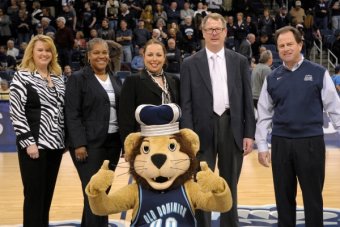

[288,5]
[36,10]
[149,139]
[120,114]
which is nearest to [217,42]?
[120,114]

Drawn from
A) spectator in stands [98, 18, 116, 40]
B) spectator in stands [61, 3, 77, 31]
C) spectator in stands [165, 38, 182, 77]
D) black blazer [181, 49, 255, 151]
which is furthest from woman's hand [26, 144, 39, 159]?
spectator in stands [61, 3, 77, 31]

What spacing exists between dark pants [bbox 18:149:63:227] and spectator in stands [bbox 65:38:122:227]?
0.16 m

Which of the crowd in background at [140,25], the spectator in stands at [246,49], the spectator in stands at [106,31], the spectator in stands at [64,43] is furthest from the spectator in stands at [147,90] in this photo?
the spectator in stands at [106,31]

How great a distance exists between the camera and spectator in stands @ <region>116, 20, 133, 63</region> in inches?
528

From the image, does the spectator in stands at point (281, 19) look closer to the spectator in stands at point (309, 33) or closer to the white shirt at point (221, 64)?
the spectator in stands at point (309, 33)

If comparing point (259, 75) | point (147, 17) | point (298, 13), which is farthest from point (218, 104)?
point (298, 13)

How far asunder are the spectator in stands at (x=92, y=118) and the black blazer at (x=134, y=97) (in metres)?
0.21

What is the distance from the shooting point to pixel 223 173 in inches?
158

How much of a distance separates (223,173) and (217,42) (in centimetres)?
78

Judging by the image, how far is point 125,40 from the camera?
44.4 feet

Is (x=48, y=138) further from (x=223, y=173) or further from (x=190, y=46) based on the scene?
(x=190, y=46)

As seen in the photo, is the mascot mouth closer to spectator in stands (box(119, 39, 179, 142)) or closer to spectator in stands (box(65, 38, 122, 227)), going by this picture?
spectator in stands (box(119, 39, 179, 142))

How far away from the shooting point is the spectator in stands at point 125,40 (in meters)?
13.4

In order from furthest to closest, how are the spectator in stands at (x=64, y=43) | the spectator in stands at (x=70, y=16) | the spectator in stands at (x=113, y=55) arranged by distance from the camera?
the spectator in stands at (x=70, y=16)
the spectator in stands at (x=64, y=43)
the spectator in stands at (x=113, y=55)
